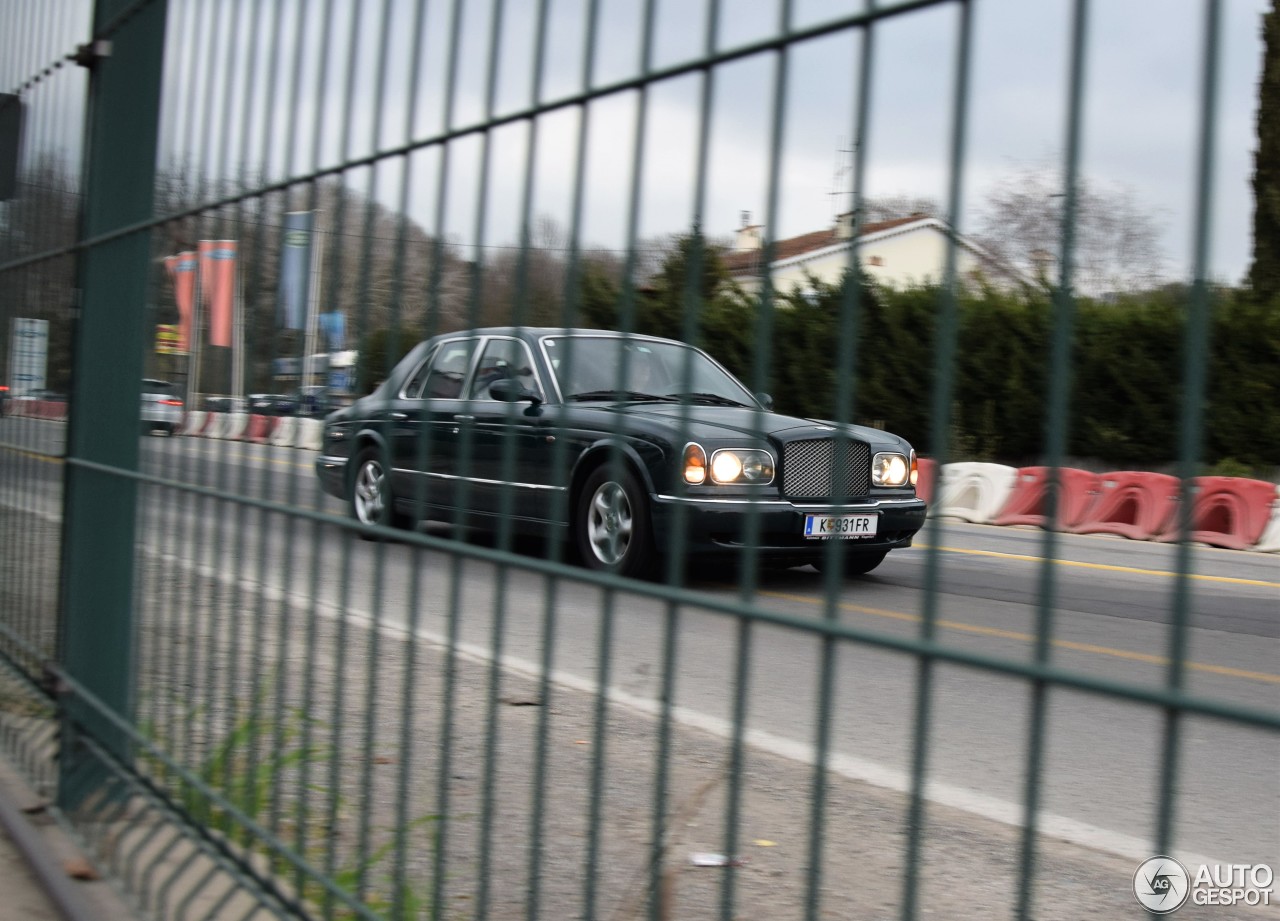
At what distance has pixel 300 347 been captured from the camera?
2.53 m

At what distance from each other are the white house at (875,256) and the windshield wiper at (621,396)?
0.19 metres

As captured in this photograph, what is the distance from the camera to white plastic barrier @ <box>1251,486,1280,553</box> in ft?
3.50

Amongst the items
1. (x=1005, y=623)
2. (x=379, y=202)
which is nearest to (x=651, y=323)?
(x=1005, y=623)

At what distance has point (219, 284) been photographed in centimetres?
295

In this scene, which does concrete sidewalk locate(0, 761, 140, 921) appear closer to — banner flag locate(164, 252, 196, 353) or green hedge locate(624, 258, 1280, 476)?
banner flag locate(164, 252, 196, 353)

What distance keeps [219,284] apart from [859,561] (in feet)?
6.85

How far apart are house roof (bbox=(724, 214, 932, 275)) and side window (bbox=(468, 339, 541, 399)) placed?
441 millimetres

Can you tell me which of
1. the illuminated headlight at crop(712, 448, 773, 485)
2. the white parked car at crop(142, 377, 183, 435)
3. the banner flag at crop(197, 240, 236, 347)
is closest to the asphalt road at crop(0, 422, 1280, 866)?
the illuminated headlight at crop(712, 448, 773, 485)

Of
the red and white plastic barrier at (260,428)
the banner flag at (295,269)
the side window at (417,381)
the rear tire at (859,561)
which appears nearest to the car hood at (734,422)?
the rear tire at (859,561)

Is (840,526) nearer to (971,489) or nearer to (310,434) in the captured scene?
(971,489)

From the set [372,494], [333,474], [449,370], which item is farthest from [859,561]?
[333,474]

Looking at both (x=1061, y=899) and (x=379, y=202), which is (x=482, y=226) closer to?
(x=379, y=202)

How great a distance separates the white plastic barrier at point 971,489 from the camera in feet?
3.71

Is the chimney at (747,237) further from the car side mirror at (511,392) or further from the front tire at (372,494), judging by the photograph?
the front tire at (372,494)
